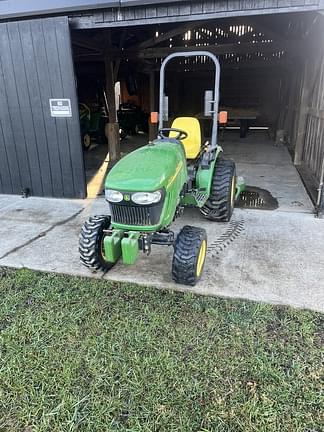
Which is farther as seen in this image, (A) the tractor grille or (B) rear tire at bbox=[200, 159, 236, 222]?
(B) rear tire at bbox=[200, 159, 236, 222]

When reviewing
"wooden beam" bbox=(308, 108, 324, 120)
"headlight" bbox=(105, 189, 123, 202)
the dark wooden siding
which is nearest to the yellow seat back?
"headlight" bbox=(105, 189, 123, 202)

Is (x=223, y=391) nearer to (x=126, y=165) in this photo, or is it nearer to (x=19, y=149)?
(x=126, y=165)

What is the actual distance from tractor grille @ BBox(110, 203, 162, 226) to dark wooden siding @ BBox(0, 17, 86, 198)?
7.86 ft

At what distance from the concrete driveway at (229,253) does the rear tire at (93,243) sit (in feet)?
0.54

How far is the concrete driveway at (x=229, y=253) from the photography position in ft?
8.73

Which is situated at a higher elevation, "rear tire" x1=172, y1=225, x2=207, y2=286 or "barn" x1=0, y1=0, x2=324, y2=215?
"barn" x1=0, y1=0, x2=324, y2=215

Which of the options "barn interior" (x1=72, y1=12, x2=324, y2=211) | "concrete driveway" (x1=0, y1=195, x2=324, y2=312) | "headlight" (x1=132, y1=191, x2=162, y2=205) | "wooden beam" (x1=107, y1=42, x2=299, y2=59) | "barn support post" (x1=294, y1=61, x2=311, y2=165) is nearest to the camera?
"headlight" (x1=132, y1=191, x2=162, y2=205)

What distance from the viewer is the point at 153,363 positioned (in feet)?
6.40

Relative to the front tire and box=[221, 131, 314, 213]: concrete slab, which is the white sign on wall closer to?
box=[221, 131, 314, 213]: concrete slab

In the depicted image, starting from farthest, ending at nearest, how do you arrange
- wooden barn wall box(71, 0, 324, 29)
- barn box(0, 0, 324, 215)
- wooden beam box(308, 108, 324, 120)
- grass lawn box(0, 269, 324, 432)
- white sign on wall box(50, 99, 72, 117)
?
1. wooden beam box(308, 108, 324, 120)
2. white sign on wall box(50, 99, 72, 117)
3. barn box(0, 0, 324, 215)
4. wooden barn wall box(71, 0, 324, 29)
5. grass lawn box(0, 269, 324, 432)

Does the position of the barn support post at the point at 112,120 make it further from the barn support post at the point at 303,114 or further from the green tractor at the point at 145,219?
the green tractor at the point at 145,219

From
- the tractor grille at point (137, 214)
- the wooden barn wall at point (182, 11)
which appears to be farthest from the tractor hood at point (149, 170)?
the wooden barn wall at point (182, 11)

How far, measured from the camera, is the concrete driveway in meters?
2.66

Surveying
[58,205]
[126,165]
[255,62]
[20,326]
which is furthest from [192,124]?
[255,62]
